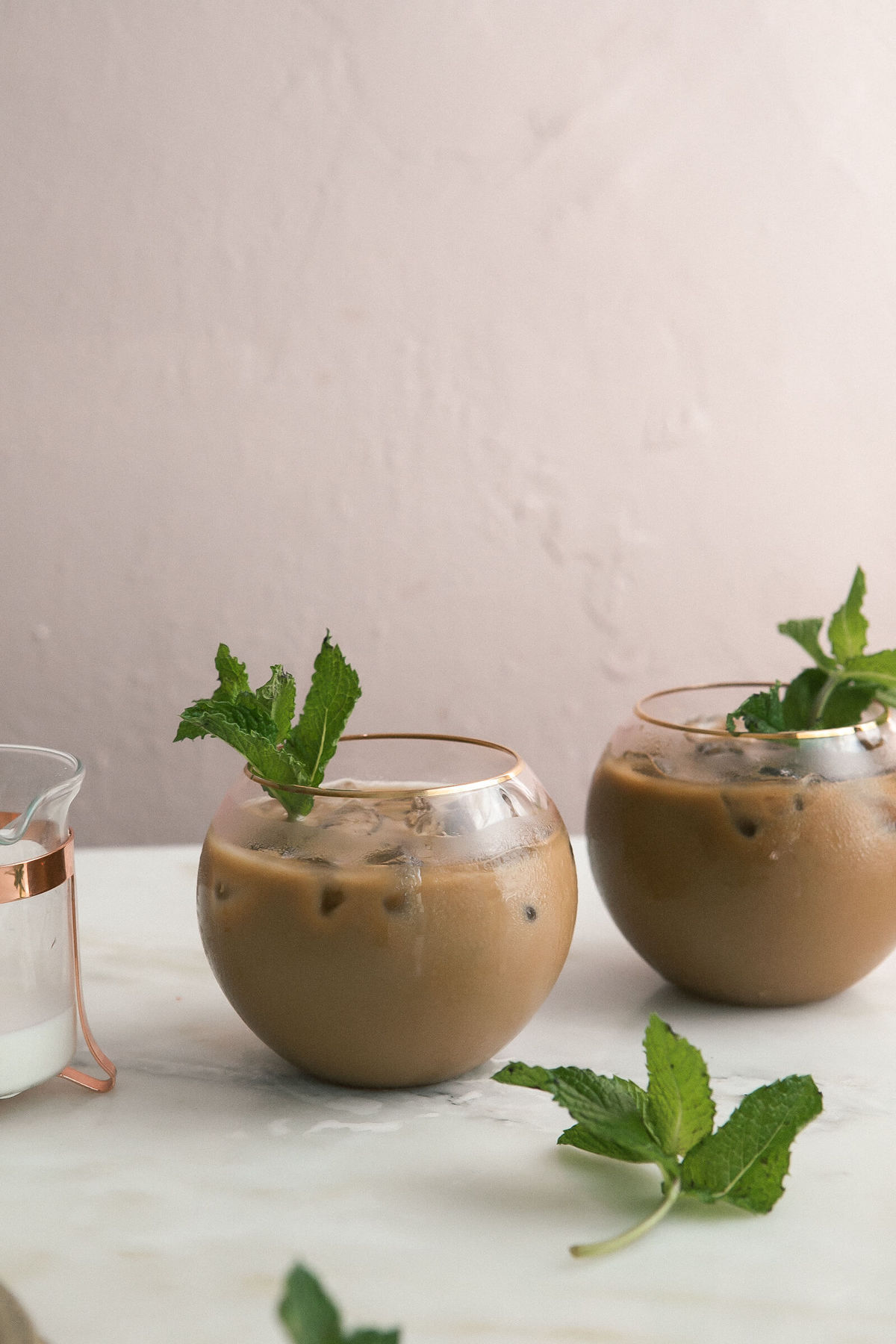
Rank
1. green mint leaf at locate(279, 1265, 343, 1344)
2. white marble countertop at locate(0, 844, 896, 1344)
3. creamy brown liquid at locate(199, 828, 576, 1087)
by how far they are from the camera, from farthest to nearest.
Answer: creamy brown liquid at locate(199, 828, 576, 1087)
white marble countertop at locate(0, 844, 896, 1344)
green mint leaf at locate(279, 1265, 343, 1344)

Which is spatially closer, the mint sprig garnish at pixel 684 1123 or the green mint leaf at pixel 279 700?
the mint sprig garnish at pixel 684 1123

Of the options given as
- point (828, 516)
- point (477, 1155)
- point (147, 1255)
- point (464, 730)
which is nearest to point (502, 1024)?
point (477, 1155)

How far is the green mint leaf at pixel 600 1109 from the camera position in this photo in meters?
0.57

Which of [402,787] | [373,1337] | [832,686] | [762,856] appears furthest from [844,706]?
[373,1337]

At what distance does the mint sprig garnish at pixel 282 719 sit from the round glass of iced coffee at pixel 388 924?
18 mm

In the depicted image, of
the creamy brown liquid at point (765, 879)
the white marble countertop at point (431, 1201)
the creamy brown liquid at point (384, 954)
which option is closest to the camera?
the white marble countertop at point (431, 1201)

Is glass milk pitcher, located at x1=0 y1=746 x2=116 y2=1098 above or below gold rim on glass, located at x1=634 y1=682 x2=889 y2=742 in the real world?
below

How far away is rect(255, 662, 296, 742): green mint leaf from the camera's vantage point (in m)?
0.67

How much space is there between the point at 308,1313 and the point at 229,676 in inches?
13.9

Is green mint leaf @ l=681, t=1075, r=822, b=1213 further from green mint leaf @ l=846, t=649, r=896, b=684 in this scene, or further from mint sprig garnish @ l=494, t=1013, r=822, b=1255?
green mint leaf @ l=846, t=649, r=896, b=684

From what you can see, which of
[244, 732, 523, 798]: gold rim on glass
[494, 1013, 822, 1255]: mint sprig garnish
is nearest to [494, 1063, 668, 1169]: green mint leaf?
[494, 1013, 822, 1255]: mint sprig garnish

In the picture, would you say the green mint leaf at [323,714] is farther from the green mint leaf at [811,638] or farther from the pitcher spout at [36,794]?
the green mint leaf at [811,638]

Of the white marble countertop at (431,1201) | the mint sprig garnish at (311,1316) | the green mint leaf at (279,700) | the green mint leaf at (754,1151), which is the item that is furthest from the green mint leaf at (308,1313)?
the green mint leaf at (279,700)

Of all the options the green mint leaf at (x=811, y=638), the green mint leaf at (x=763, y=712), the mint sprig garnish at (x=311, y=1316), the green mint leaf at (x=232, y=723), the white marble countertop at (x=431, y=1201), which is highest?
the green mint leaf at (x=811, y=638)
